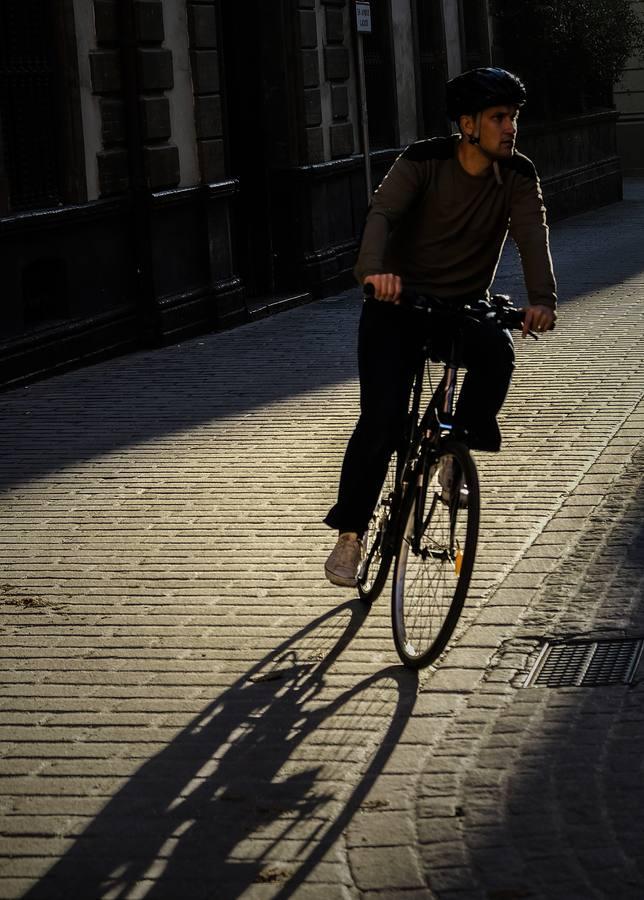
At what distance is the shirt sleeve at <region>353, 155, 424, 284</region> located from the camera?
16.8ft

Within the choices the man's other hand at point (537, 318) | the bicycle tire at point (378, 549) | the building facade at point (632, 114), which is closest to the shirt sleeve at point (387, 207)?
the man's other hand at point (537, 318)

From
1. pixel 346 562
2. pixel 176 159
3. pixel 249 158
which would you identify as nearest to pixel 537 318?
pixel 346 562

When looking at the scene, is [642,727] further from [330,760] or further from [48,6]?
[48,6]

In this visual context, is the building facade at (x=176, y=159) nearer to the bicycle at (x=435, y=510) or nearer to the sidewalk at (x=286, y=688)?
the sidewalk at (x=286, y=688)

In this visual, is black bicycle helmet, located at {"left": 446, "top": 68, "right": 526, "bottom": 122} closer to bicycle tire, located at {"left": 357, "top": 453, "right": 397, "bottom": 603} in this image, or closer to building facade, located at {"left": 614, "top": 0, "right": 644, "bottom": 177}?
bicycle tire, located at {"left": 357, "top": 453, "right": 397, "bottom": 603}

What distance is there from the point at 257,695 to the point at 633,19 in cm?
2361

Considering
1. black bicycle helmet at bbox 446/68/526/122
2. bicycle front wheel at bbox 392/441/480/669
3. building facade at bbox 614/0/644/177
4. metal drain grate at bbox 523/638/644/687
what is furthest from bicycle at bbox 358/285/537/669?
building facade at bbox 614/0/644/177

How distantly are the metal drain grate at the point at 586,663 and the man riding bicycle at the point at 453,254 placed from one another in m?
0.60

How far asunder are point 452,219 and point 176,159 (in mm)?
8915

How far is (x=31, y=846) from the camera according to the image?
3.93 meters

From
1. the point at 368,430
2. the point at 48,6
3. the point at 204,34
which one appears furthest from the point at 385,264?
the point at 204,34

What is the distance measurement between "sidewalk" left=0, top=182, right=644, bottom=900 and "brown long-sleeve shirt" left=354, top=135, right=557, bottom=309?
1.13m

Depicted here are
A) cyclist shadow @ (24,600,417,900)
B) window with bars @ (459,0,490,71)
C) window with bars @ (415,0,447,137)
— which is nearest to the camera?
cyclist shadow @ (24,600,417,900)

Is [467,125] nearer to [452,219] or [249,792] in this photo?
[452,219]
